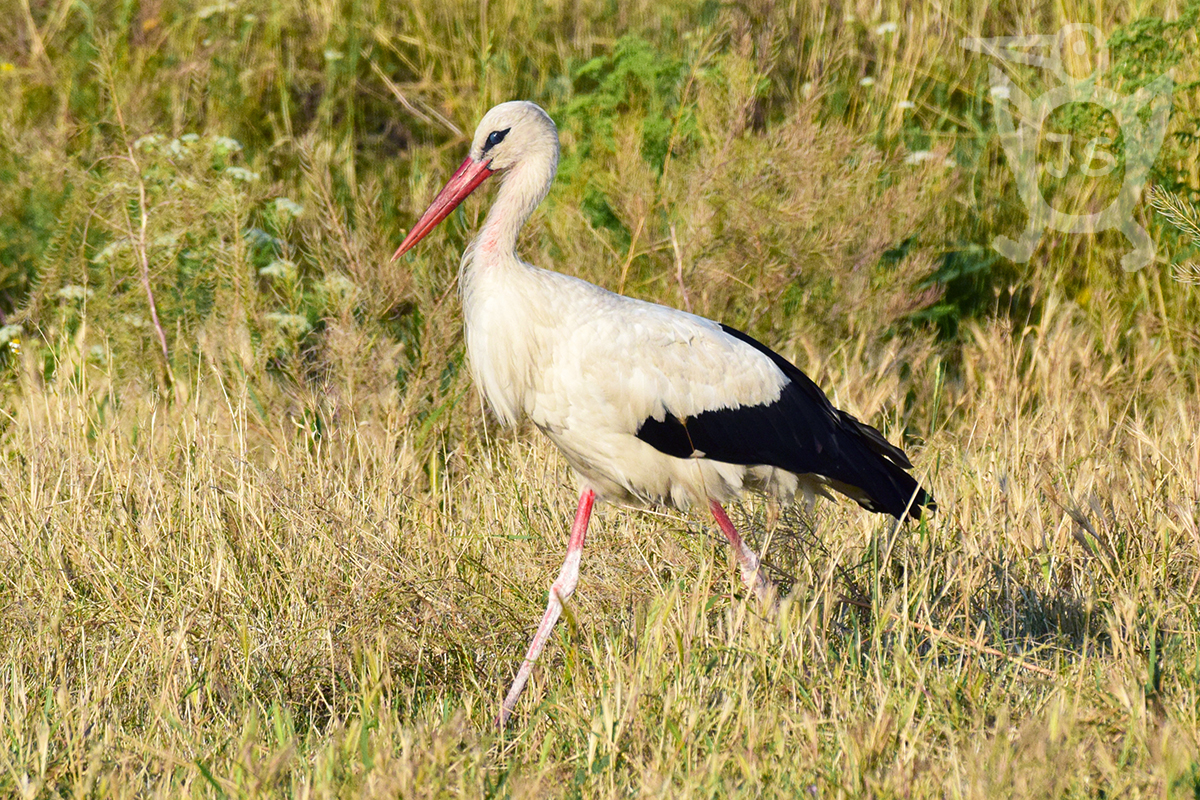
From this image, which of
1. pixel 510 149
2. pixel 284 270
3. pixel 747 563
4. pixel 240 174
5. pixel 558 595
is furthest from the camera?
pixel 240 174

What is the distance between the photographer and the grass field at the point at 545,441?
2643 mm

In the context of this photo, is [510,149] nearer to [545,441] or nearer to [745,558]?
[545,441]

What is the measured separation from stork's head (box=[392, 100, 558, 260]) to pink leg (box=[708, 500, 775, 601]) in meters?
1.03

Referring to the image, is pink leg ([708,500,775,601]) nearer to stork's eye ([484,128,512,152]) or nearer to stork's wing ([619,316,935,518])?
stork's wing ([619,316,935,518])

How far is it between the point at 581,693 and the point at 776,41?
361cm

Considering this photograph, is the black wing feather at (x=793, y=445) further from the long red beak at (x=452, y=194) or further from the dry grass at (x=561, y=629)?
the long red beak at (x=452, y=194)

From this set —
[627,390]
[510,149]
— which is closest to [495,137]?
[510,149]

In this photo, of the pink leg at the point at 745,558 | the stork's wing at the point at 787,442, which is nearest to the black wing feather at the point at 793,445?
the stork's wing at the point at 787,442

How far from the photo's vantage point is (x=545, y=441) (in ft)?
14.7

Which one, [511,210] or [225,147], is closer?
[511,210]

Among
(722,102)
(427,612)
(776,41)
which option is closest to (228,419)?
(427,612)

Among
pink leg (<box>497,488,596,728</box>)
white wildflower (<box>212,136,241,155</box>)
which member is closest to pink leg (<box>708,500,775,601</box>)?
pink leg (<box>497,488,596,728</box>)

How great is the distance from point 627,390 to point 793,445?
526 millimetres

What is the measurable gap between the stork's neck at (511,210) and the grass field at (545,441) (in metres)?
0.81
